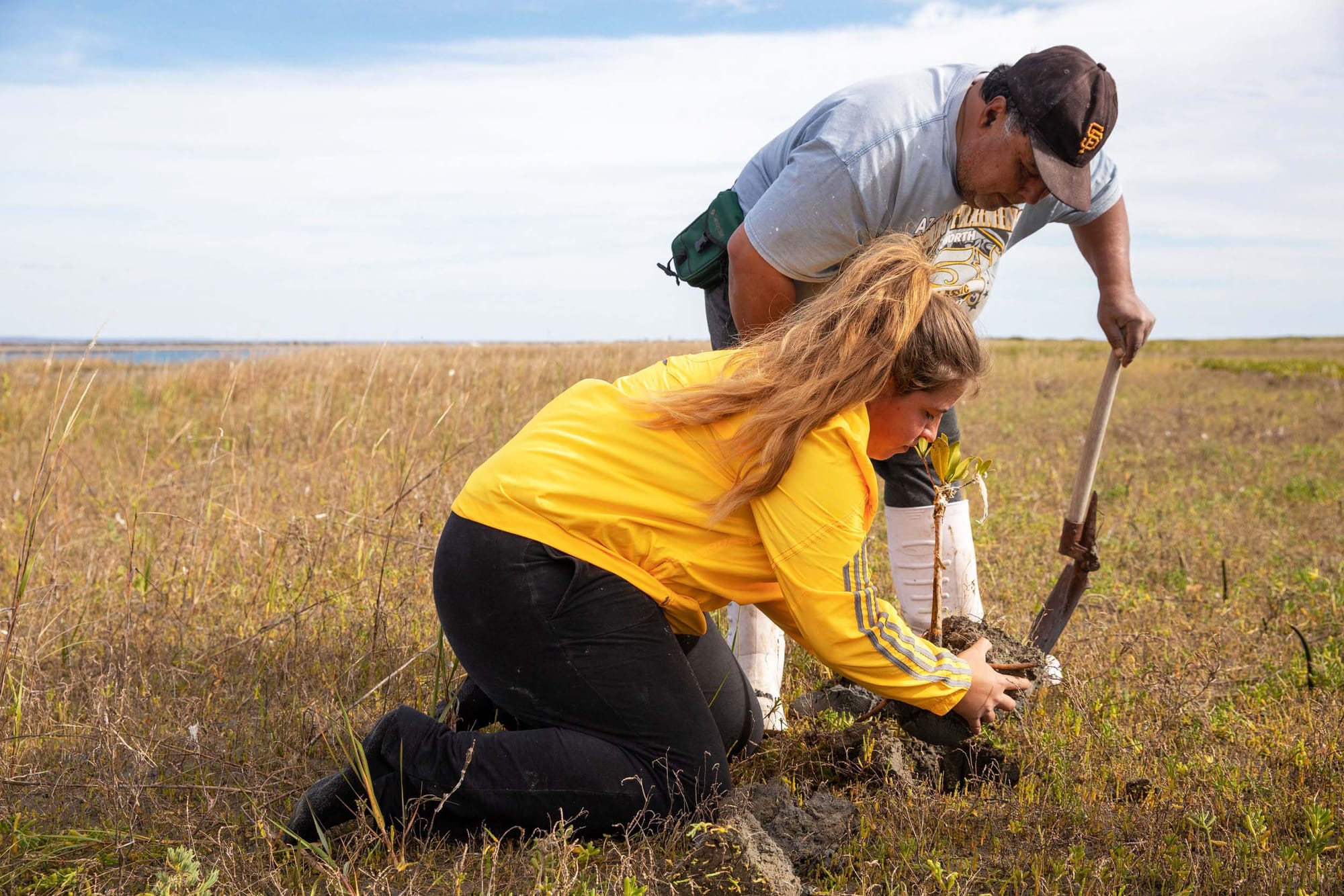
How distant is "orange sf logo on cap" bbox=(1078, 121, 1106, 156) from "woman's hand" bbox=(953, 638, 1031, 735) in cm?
127

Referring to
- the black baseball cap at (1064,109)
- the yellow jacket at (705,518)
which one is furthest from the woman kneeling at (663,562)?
the black baseball cap at (1064,109)

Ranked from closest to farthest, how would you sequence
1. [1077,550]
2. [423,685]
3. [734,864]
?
[734,864] → [423,685] → [1077,550]

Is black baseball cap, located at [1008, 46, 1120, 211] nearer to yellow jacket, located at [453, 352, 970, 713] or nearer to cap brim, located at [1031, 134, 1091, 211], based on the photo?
cap brim, located at [1031, 134, 1091, 211]

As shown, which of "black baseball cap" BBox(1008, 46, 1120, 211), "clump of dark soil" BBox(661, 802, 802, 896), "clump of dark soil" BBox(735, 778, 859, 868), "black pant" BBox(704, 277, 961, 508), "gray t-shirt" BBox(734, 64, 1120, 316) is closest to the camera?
"clump of dark soil" BBox(661, 802, 802, 896)

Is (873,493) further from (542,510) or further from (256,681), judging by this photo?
(256,681)

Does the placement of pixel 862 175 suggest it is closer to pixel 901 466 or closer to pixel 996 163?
pixel 996 163

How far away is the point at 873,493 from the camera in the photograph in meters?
2.03

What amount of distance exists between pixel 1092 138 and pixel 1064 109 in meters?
0.16

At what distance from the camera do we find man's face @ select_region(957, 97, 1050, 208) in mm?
2424

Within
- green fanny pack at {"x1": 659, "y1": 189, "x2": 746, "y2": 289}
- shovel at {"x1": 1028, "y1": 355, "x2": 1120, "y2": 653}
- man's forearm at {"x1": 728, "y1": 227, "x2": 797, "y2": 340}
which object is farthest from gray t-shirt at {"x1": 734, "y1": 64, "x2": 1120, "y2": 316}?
shovel at {"x1": 1028, "y1": 355, "x2": 1120, "y2": 653}

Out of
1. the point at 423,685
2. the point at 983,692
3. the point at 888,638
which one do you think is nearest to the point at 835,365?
the point at 888,638

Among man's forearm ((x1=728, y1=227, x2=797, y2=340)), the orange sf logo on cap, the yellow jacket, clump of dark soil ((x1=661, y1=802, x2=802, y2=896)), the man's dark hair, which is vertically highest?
the man's dark hair

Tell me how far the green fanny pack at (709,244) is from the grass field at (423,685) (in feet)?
3.85

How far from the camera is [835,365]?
78.2 inches
